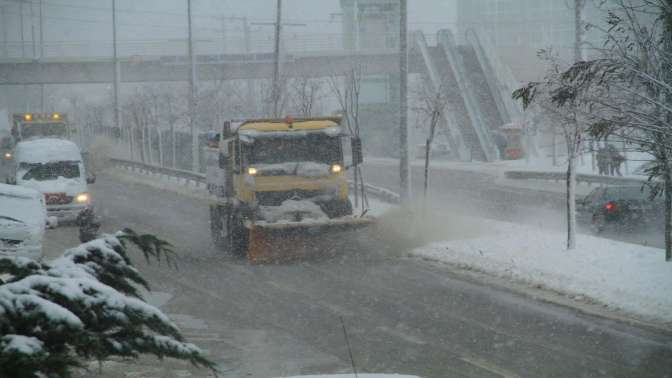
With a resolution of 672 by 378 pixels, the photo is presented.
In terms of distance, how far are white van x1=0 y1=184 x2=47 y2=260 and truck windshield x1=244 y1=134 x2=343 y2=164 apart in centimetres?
437

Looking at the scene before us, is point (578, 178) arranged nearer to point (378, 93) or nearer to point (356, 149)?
point (356, 149)

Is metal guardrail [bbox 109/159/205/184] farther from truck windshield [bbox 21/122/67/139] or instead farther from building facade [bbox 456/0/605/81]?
building facade [bbox 456/0/605/81]

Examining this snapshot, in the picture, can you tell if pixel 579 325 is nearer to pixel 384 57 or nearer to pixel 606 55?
pixel 606 55

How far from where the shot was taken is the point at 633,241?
20688 mm

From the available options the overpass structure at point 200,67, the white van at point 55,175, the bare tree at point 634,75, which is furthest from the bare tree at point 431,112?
the white van at point 55,175

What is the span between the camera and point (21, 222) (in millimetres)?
16578

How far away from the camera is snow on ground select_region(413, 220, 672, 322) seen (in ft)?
41.7

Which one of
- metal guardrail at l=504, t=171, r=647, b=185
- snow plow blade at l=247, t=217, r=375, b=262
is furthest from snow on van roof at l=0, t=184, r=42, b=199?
metal guardrail at l=504, t=171, r=647, b=185

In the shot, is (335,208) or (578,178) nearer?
(335,208)

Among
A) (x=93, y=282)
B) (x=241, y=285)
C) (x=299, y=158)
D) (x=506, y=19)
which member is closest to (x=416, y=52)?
(x=299, y=158)

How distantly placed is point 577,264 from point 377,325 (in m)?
5.10

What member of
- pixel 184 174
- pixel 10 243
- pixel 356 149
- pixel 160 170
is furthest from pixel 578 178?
pixel 10 243

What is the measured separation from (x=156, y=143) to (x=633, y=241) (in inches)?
1311

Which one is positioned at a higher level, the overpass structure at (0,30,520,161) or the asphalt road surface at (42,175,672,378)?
the overpass structure at (0,30,520,161)
